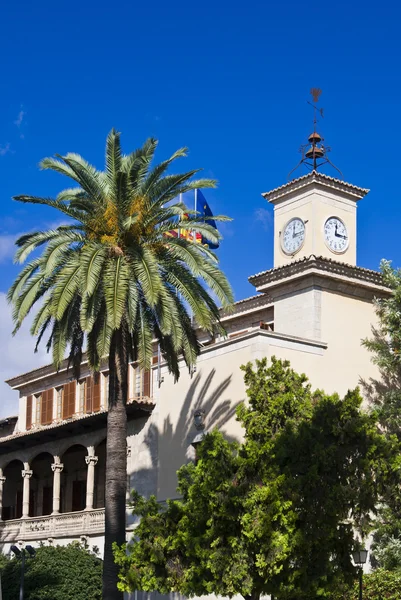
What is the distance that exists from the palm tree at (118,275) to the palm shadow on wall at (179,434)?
4.62m

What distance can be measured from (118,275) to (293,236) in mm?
9946

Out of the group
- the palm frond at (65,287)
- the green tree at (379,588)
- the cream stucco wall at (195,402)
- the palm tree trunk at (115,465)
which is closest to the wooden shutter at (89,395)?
the cream stucco wall at (195,402)

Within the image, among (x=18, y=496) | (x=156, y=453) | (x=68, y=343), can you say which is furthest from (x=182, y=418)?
(x=18, y=496)

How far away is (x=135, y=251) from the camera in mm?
26578

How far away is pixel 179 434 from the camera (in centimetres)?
3406

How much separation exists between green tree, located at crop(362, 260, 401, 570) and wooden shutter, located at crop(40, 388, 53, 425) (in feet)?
59.5

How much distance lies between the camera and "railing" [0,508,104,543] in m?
37.3

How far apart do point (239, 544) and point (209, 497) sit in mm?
1188

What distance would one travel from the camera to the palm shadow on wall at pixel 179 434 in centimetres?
3225

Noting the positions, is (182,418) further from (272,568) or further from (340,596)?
(272,568)

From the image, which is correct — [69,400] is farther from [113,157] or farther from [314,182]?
[113,157]

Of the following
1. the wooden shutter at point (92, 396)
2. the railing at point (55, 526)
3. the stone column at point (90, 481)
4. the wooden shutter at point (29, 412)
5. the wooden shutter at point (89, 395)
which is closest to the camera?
the railing at point (55, 526)

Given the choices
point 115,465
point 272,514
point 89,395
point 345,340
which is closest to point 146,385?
point 89,395

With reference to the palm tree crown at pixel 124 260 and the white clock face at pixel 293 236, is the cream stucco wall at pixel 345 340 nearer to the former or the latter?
the white clock face at pixel 293 236
